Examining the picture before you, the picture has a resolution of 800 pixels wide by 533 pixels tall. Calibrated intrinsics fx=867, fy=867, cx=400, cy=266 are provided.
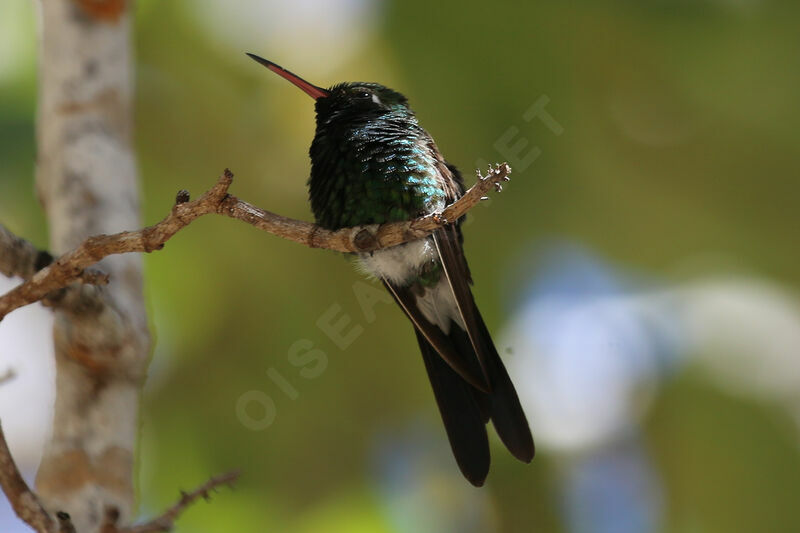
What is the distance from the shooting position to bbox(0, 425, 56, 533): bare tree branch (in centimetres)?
246

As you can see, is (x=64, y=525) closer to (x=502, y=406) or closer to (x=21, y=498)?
(x=21, y=498)

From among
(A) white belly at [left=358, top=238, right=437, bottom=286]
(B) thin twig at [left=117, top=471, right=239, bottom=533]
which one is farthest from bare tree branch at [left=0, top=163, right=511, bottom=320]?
(A) white belly at [left=358, top=238, right=437, bottom=286]

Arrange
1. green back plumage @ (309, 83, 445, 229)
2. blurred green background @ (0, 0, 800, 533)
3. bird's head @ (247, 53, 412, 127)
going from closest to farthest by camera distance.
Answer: green back plumage @ (309, 83, 445, 229) < bird's head @ (247, 53, 412, 127) < blurred green background @ (0, 0, 800, 533)

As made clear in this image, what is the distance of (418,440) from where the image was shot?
5895 mm

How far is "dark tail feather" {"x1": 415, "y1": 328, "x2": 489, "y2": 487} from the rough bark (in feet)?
4.39

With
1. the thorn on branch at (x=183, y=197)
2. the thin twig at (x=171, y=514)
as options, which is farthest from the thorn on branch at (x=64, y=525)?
the thorn on branch at (x=183, y=197)

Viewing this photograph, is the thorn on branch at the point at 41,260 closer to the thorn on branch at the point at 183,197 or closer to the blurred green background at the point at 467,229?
the thorn on branch at the point at 183,197

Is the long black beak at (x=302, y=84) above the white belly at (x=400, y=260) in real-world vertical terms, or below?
above

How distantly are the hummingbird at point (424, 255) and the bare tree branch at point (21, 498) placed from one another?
1.64 metres

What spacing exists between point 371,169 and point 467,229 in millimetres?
2112

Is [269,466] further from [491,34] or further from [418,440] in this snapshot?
[491,34]

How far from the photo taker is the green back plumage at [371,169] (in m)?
3.66

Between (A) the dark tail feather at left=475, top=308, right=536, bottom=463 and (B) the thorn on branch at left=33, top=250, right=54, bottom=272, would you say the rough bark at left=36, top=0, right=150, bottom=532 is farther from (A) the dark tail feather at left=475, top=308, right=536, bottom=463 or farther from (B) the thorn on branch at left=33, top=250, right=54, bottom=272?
(A) the dark tail feather at left=475, top=308, right=536, bottom=463

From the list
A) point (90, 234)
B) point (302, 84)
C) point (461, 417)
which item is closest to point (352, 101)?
point (302, 84)
